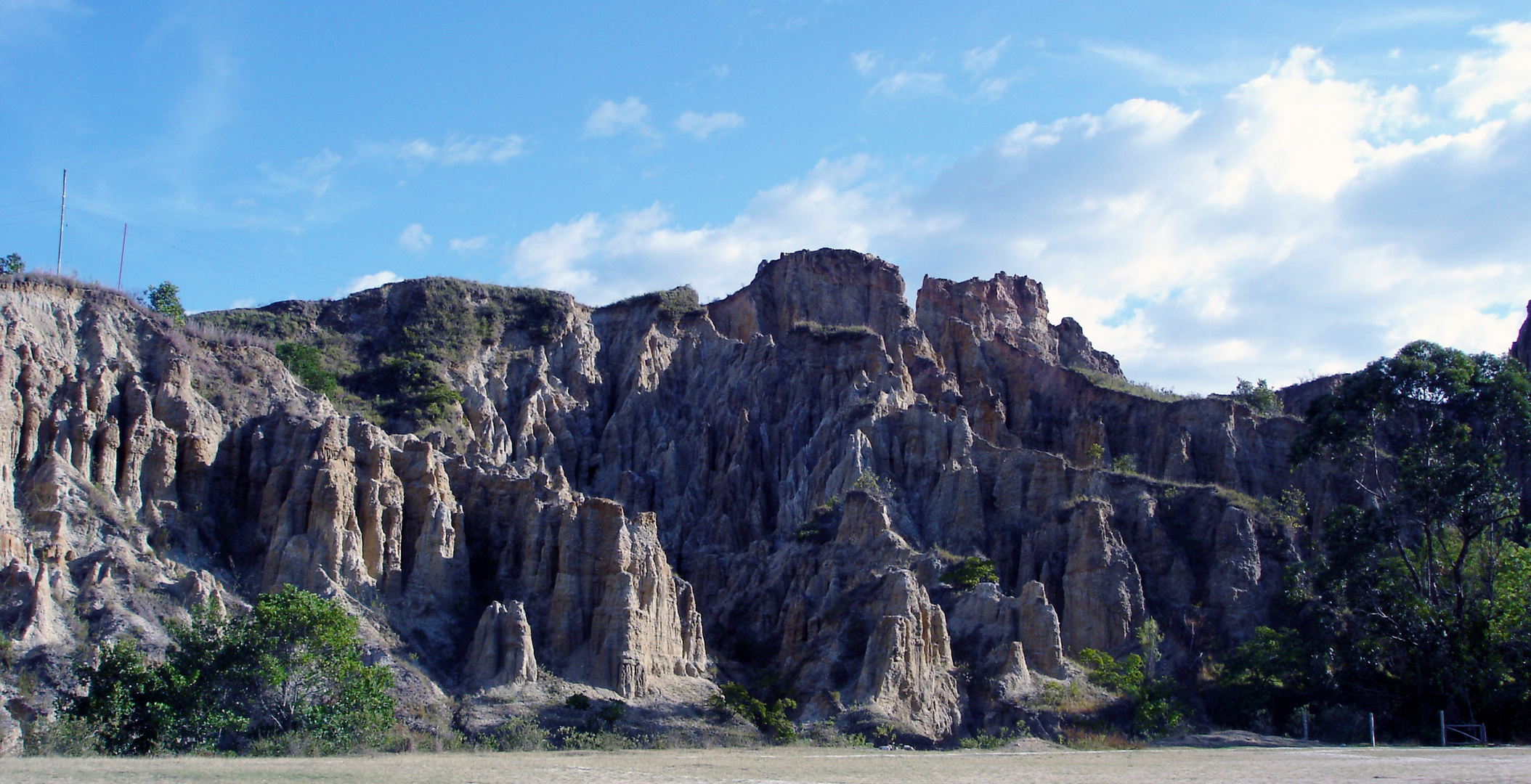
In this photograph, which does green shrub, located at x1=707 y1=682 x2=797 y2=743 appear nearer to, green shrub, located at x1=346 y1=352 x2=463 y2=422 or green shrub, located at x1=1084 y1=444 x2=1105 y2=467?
green shrub, located at x1=346 y1=352 x2=463 y2=422

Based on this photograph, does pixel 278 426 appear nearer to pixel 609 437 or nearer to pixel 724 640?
pixel 724 640

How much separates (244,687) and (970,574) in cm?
→ 2932

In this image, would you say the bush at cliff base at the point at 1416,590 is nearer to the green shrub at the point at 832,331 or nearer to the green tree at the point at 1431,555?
the green tree at the point at 1431,555

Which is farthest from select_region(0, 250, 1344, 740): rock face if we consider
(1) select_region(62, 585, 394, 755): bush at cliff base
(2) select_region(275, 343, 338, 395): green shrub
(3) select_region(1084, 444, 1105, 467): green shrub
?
(2) select_region(275, 343, 338, 395): green shrub

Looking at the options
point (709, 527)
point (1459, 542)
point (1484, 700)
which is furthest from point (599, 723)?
point (1459, 542)

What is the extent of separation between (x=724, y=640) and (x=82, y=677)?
24.7m

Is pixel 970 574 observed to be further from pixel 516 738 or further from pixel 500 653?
pixel 516 738

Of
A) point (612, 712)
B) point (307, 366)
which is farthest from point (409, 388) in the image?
point (612, 712)

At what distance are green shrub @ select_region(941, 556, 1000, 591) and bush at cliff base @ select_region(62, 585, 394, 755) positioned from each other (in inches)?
978

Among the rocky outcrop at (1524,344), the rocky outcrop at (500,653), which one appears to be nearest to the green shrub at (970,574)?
the rocky outcrop at (500,653)

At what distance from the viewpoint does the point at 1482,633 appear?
4581cm

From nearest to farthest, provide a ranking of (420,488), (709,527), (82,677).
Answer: (82,677)
(420,488)
(709,527)

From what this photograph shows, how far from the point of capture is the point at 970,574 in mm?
56250

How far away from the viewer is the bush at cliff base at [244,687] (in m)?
35.3
